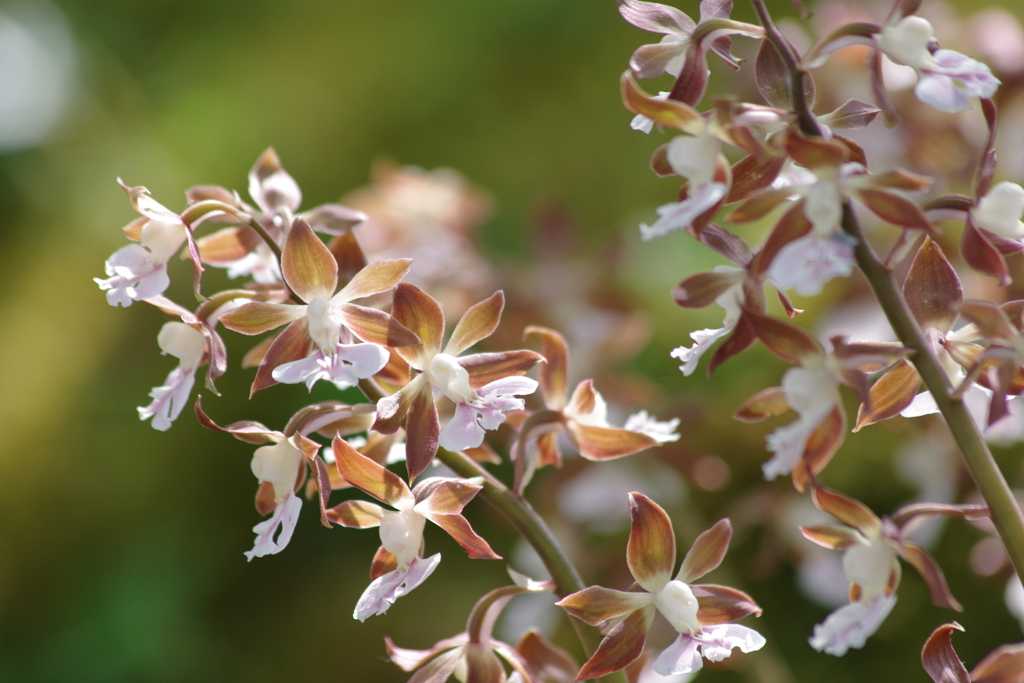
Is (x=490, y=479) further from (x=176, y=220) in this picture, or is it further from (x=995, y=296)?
(x=995, y=296)

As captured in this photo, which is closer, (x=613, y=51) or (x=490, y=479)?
(x=490, y=479)

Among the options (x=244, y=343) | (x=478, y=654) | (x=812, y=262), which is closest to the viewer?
(x=812, y=262)

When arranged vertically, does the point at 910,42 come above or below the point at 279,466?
above

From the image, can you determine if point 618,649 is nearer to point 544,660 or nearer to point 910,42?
point 544,660

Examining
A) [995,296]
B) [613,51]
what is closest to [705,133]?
[995,296]

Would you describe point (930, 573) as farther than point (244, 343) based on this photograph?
No

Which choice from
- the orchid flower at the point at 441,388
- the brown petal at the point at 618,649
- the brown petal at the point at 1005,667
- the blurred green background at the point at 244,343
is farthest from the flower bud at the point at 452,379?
the blurred green background at the point at 244,343

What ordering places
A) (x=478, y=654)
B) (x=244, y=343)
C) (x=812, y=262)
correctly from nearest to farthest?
(x=812, y=262) < (x=478, y=654) < (x=244, y=343)

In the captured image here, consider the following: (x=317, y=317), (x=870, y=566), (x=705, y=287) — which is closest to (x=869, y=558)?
(x=870, y=566)
